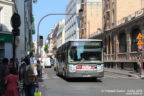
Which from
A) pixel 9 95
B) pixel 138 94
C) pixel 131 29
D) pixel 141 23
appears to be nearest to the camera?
pixel 9 95

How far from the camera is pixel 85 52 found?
1736 cm

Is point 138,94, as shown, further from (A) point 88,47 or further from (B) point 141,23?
(B) point 141,23

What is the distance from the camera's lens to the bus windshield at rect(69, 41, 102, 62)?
1733 centimetres

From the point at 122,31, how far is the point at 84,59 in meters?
21.0

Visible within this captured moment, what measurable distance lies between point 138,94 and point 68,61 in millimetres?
6734

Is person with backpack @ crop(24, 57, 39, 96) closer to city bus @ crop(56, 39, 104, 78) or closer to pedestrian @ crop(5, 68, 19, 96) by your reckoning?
pedestrian @ crop(5, 68, 19, 96)

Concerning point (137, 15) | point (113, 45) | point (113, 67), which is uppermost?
point (137, 15)

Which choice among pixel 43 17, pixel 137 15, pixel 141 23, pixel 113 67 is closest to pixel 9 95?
pixel 43 17

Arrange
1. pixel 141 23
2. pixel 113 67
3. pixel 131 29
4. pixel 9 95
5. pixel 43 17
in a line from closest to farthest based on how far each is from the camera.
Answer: pixel 9 95 → pixel 43 17 → pixel 141 23 → pixel 131 29 → pixel 113 67

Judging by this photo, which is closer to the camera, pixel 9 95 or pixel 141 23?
pixel 9 95

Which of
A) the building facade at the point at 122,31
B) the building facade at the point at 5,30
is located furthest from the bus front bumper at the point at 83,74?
the building facade at the point at 122,31

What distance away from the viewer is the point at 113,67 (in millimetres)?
41281

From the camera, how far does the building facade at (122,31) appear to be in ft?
107

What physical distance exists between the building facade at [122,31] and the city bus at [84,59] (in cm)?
1317
